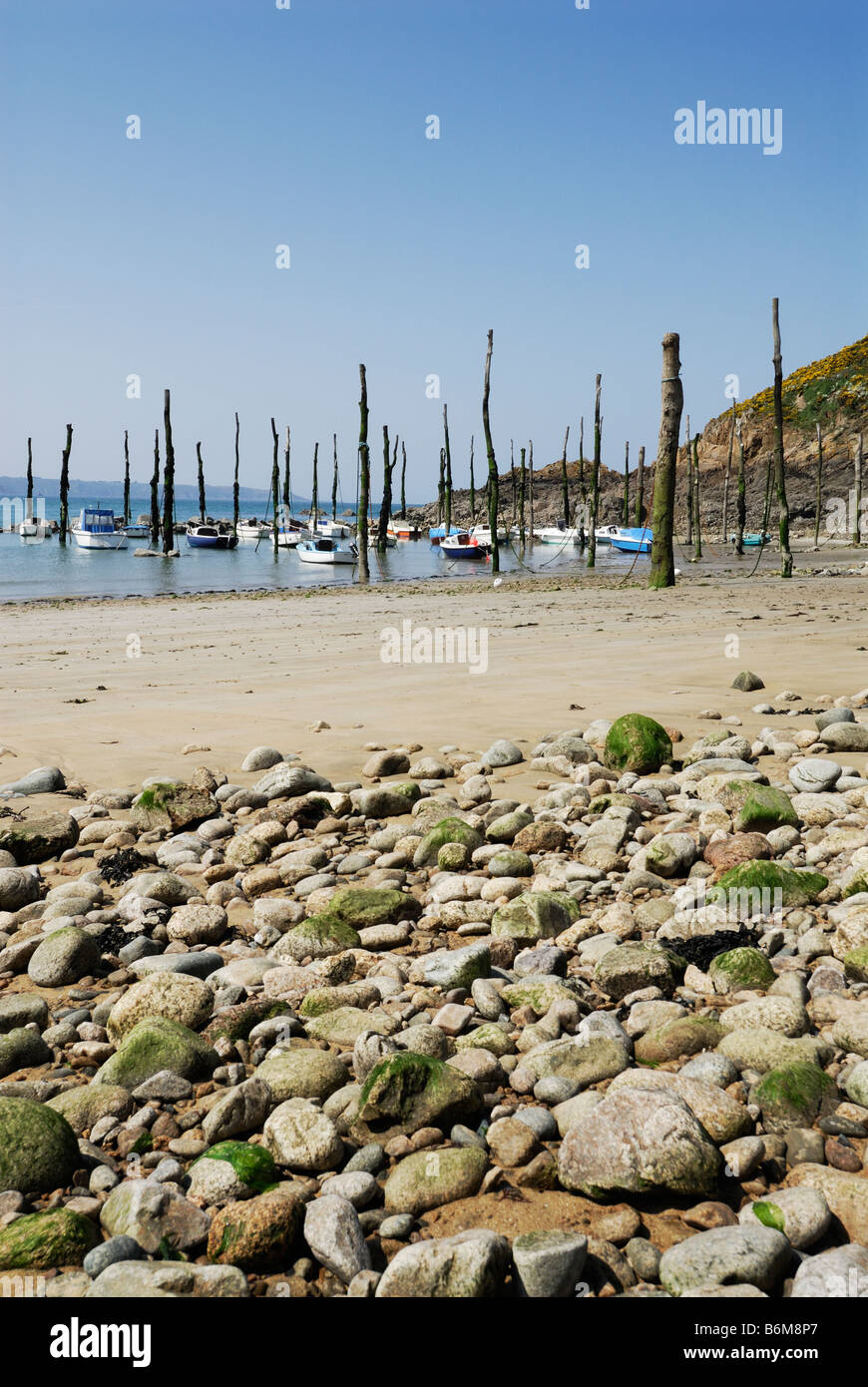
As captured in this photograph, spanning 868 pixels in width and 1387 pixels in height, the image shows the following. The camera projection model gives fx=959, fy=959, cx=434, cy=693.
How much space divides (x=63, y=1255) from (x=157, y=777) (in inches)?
146

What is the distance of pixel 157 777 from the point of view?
5680mm

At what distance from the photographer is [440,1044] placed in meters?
2.91

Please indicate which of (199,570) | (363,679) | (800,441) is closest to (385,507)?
(199,570)

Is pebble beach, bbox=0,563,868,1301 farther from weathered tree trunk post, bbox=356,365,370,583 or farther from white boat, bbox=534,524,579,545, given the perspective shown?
white boat, bbox=534,524,579,545

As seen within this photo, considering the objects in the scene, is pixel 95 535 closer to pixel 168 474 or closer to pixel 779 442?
pixel 168 474

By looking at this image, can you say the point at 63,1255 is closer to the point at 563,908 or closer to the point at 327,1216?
the point at 327,1216

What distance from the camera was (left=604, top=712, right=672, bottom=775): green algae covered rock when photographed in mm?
5773

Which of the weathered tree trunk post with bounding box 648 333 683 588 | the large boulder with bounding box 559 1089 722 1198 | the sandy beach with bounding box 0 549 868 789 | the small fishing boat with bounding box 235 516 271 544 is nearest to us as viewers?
the large boulder with bounding box 559 1089 722 1198

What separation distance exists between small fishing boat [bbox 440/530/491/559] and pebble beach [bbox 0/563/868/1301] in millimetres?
43327

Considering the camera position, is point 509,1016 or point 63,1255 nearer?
point 63,1255

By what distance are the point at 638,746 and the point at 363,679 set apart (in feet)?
13.3

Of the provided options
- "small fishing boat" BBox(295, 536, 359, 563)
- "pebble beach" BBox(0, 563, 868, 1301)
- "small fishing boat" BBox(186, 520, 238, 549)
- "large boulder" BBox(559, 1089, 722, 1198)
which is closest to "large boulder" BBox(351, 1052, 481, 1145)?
"pebble beach" BBox(0, 563, 868, 1301)

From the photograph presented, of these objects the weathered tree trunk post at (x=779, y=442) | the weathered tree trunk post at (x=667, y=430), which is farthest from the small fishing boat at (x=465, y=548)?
the weathered tree trunk post at (x=667, y=430)
